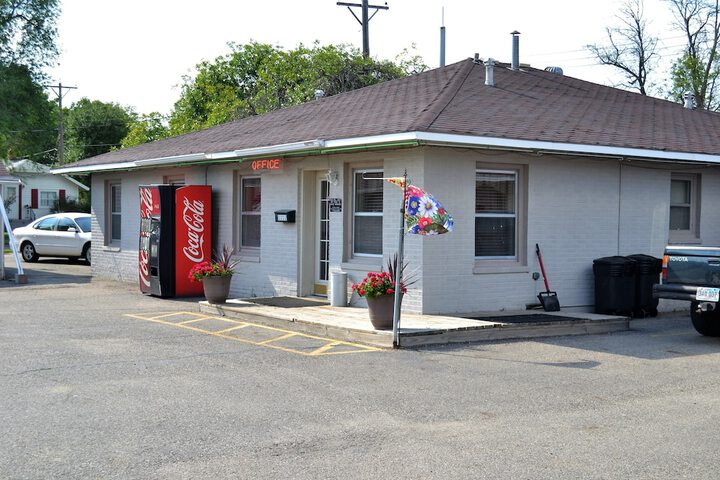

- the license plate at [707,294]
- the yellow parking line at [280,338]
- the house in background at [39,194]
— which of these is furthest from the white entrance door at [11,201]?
the license plate at [707,294]

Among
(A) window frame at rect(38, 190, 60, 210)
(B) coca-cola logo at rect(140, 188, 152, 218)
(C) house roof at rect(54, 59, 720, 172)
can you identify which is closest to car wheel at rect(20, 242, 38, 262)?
(C) house roof at rect(54, 59, 720, 172)

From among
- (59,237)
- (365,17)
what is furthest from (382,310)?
(365,17)

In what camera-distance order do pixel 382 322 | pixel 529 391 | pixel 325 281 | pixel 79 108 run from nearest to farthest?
pixel 529 391
pixel 382 322
pixel 325 281
pixel 79 108

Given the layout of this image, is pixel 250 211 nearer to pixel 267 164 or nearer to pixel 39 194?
pixel 267 164

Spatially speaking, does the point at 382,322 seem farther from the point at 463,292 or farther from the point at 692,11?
the point at 692,11

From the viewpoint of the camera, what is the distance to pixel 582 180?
562 inches

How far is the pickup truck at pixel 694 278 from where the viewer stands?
36.4 feet

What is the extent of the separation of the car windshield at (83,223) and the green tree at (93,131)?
4470 cm

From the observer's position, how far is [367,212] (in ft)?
45.8

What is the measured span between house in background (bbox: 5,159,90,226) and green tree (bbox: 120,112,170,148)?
4.80 meters

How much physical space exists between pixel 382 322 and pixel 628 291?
204 inches

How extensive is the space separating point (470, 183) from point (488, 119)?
112 centimetres

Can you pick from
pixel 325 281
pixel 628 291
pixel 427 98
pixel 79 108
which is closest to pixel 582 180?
pixel 628 291

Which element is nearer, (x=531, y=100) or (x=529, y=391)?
(x=529, y=391)
